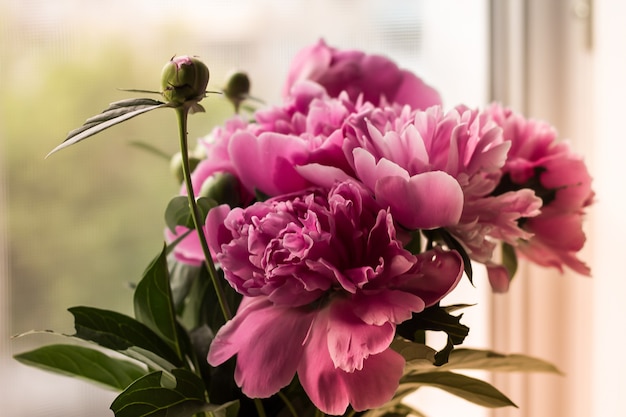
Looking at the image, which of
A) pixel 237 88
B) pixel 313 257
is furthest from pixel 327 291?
pixel 237 88

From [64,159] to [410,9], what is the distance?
A: 0.45m

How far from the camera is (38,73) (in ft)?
2.58

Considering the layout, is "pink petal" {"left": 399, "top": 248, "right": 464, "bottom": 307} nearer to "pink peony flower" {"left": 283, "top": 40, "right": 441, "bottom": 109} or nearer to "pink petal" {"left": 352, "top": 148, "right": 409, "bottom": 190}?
"pink petal" {"left": 352, "top": 148, "right": 409, "bottom": 190}

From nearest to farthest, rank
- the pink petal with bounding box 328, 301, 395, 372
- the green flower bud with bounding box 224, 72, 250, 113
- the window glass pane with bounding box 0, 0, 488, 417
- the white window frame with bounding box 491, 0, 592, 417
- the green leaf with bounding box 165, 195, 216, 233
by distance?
the pink petal with bounding box 328, 301, 395, 372 → the green leaf with bounding box 165, 195, 216, 233 → the green flower bud with bounding box 224, 72, 250, 113 → the window glass pane with bounding box 0, 0, 488, 417 → the white window frame with bounding box 491, 0, 592, 417

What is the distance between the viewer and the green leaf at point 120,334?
1.61 feet

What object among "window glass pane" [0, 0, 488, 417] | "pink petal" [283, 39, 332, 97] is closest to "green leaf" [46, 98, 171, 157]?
"pink petal" [283, 39, 332, 97]

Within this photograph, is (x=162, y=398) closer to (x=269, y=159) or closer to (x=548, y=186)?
(x=269, y=159)

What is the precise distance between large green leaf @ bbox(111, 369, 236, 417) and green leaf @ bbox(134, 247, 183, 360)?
5 centimetres

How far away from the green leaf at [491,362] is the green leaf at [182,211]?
202 mm

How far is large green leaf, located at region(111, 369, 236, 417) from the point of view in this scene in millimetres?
A: 443

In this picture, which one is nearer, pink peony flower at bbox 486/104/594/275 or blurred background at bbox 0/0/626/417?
pink peony flower at bbox 486/104/594/275

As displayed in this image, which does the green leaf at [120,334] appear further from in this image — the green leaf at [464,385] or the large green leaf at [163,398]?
the green leaf at [464,385]

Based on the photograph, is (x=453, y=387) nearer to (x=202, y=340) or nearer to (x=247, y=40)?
(x=202, y=340)

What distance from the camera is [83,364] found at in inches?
22.1
